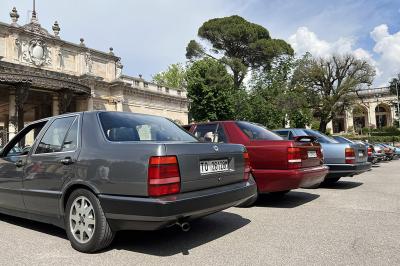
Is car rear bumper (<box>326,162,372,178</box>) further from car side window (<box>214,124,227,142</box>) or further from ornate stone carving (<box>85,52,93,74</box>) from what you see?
ornate stone carving (<box>85,52,93,74</box>)

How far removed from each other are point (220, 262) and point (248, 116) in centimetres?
3415

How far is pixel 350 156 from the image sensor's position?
28.9 ft

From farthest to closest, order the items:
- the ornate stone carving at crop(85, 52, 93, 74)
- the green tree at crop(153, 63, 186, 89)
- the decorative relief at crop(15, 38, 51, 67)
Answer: the green tree at crop(153, 63, 186, 89) < the ornate stone carving at crop(85, 52, 93, 74) < the decorative relief at crop(15, 38, 51, 67)

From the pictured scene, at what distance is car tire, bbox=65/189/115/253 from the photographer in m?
3.75

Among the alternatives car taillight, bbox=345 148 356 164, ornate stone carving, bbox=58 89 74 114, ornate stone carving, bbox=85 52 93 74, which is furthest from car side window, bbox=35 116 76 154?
ornate stone carving, bbox=85 52 93 74

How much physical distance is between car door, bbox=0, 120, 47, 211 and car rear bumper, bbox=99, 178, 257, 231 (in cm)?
173

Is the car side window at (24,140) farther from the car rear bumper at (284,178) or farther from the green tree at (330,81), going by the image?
the green tree at (330,81)

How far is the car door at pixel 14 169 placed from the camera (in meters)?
4.82

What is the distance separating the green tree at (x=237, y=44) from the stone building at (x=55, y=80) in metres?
13.5

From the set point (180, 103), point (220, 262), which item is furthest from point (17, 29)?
point (220, 262)

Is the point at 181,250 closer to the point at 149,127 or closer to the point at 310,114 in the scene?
the point at 149,127

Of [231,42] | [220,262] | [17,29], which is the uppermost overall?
[231,42]

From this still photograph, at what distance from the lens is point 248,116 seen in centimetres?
3712

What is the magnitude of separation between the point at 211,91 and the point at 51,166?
1467 inches
